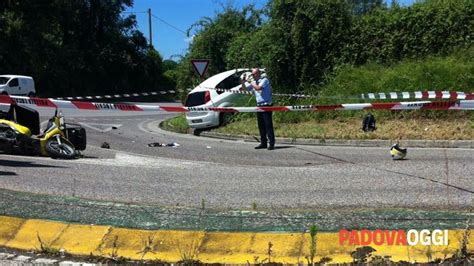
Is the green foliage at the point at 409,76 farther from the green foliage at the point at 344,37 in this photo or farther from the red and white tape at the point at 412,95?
the red and white tape at the point at 412,95

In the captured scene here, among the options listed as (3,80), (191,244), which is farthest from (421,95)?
(3,80)

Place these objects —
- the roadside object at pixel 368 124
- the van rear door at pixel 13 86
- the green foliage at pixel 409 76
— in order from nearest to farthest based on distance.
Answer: the roadside object at pixel 368 124
the green foliage at pixel 409 76
the van rear door at pixel 13 86

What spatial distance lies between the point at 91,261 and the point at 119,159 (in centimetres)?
659

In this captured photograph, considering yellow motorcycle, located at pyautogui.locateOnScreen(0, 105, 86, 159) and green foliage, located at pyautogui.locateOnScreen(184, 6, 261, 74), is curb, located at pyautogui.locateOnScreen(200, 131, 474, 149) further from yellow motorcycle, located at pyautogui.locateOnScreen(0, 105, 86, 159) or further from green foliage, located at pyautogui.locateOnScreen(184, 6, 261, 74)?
green foliage, located at pyautogui.locateOnScreen(184, 6, 261, 74)

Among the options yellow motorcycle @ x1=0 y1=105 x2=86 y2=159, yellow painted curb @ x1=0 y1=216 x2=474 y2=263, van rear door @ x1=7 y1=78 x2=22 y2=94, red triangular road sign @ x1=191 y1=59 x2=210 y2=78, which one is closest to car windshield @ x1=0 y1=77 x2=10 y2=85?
van rear door @ x1=7 y1=78 x2=22 y2=94

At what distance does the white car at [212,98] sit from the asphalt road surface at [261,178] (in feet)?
19.3

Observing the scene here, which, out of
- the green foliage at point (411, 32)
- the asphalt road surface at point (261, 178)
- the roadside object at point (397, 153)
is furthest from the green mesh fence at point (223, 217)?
the green foliage at point (411, 32)

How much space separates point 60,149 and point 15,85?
33.0m

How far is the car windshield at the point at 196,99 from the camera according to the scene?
18453mm

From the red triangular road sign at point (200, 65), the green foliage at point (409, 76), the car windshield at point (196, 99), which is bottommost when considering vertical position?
the car windshield at point (196, 99)

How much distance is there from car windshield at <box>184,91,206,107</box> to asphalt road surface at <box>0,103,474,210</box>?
6.03m

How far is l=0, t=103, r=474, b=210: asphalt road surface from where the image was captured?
6777 mm

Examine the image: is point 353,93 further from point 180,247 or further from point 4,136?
point 180,247

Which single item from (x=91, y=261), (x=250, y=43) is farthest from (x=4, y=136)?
(x=250, y=43)
